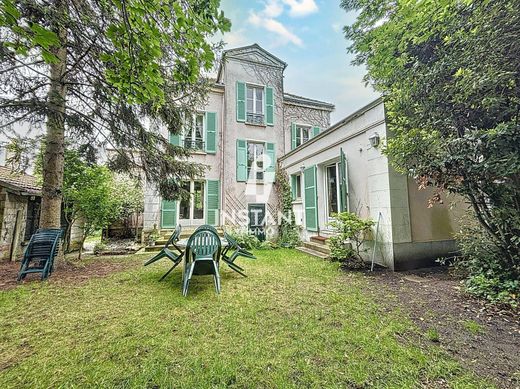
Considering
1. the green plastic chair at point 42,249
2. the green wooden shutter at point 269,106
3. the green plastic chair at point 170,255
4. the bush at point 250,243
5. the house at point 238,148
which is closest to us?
the green plastic chair at point 170,255

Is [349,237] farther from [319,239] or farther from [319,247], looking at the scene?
[319,239]

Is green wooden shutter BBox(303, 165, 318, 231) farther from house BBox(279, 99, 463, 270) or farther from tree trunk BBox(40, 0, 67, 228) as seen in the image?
tree trunk BBox(40, 0, 67, 228)

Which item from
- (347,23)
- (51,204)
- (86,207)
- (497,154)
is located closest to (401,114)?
(497,154)

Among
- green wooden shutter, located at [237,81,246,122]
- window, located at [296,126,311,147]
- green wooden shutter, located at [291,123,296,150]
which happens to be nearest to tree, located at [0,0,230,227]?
green wooden shutter, located at [237,81,246,122]

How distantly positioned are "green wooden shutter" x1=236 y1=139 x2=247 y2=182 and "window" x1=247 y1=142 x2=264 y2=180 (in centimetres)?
26

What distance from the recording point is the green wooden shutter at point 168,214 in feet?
30.2

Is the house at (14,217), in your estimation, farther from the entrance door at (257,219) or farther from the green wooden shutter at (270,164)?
the green wooden shutter at (270,164)

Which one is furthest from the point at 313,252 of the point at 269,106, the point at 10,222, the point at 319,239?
the point at 10,222

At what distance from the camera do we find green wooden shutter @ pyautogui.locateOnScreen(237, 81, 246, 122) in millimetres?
10398

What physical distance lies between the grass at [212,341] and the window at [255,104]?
→ 8.56 metres

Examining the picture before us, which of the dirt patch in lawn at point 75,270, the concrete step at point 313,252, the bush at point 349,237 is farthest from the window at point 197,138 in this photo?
the bush at point 349,237

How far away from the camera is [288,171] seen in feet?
32.2

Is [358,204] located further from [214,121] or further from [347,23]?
[214,121]

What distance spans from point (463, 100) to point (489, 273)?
260 centimetres
